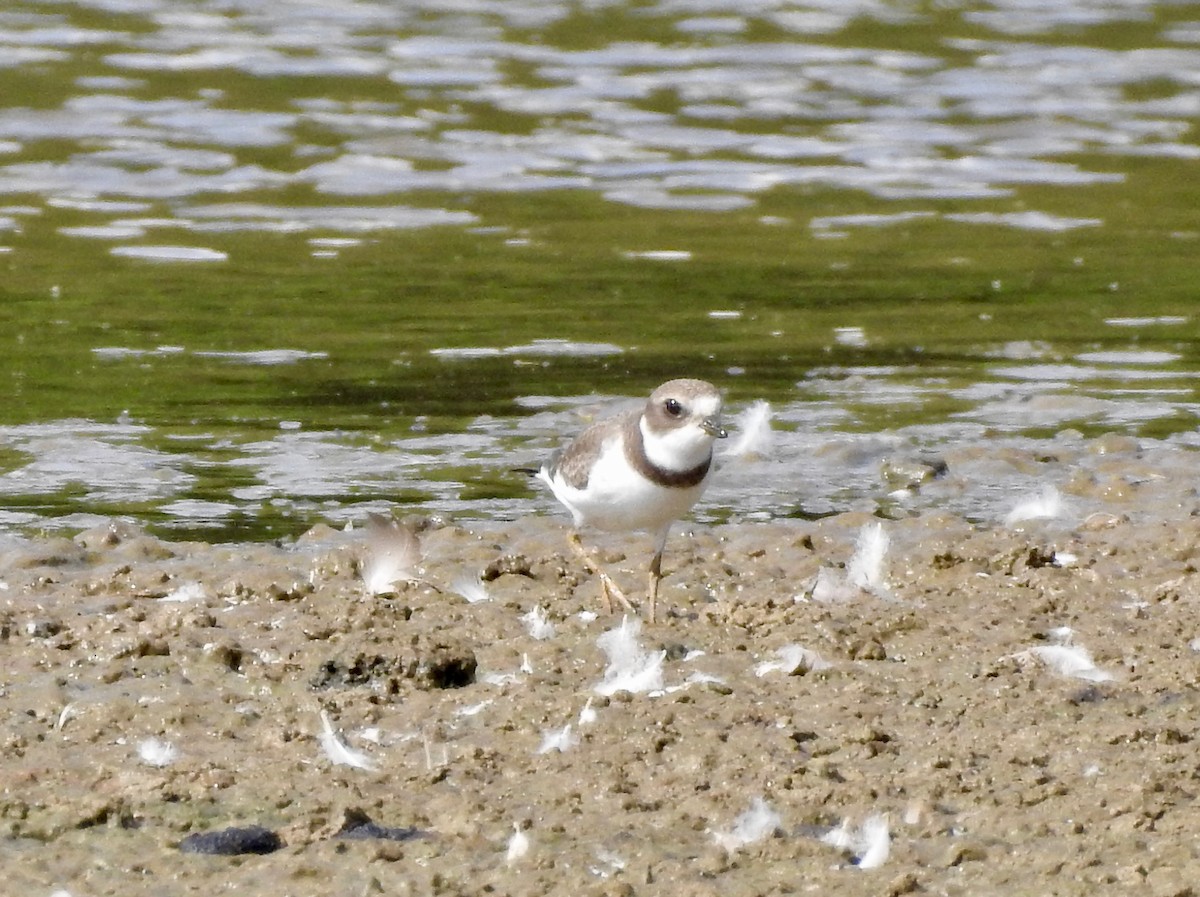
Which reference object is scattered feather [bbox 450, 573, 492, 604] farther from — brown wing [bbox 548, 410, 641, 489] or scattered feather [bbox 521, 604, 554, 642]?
brown wing [bbox 548, 410, 641, 489]

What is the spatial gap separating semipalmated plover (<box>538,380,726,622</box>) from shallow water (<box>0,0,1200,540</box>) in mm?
1698

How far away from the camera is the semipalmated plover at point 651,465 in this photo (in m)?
6.96

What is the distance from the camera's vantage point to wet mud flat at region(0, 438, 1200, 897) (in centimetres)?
515

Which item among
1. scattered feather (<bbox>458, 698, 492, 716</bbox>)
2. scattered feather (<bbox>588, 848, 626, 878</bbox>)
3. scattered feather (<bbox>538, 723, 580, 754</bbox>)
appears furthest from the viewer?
scattered feather (<bbox>458, 698, 492, 716</bbox>)

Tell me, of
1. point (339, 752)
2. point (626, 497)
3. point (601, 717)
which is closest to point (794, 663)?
point (601, 717)

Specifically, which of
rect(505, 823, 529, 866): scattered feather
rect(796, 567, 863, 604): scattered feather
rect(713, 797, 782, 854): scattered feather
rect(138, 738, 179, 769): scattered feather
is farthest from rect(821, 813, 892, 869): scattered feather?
rect(796, 567, 863, 604): scattered feather

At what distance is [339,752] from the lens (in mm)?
5836

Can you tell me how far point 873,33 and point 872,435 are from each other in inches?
497

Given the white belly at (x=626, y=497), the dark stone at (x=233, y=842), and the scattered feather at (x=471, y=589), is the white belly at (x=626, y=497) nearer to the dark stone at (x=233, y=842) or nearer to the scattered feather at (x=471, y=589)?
the scattered feather at (x=471, y=589)

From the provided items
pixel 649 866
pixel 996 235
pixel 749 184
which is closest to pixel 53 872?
pixel 649 866

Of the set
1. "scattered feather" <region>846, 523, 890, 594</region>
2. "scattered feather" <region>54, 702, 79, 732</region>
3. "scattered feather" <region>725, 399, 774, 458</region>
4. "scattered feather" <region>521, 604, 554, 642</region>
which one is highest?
"scattered feather" <region>54, 702, 79, 732</region>

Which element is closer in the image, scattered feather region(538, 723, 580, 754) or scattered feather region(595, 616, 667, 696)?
scattered feather region(538, 723, 580, 754)

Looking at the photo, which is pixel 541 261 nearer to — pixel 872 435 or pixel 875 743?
pixel 872 435

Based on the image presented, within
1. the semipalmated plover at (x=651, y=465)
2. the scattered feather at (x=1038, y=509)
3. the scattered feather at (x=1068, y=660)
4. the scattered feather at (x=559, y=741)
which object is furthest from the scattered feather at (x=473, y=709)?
the scattered feather at (x=1038, y=509)
